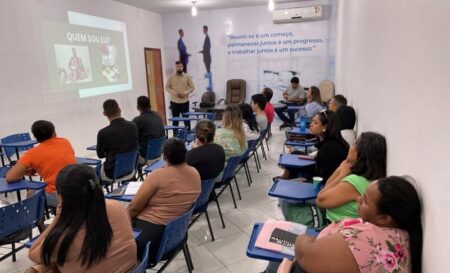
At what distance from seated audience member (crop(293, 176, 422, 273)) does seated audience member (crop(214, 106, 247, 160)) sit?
242 cm


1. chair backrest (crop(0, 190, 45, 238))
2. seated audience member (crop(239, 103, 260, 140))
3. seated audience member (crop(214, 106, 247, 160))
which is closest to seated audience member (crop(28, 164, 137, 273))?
chair backrest (crop(0, 190, 45, 238))

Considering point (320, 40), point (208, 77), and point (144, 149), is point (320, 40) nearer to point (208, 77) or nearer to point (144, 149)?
point (208, 77)

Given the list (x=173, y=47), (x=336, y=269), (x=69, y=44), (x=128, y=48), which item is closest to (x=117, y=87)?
(x=128, y=48)

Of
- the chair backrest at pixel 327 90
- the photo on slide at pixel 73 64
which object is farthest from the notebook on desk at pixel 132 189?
the chair backrest at pixel 327 90

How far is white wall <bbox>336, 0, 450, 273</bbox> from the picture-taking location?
964mm

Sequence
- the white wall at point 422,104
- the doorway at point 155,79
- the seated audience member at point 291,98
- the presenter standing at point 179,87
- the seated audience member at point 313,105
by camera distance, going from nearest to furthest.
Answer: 1. the white wall at point 422,104
2. the seated audience member at point 313,105
3. the presenter standing at point 179,87
4. the seated audience member at point 291,98
5. the doorway at point 155,79

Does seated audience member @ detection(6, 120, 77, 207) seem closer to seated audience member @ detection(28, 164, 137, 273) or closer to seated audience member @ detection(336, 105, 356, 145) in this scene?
seated audience member @ detection(28, 164, 137, 273)

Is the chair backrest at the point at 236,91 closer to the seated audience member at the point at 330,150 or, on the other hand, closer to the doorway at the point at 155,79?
the doorway at the point at 155,79

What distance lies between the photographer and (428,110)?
1.13 m

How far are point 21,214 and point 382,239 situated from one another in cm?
226

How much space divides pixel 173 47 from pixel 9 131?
540cm

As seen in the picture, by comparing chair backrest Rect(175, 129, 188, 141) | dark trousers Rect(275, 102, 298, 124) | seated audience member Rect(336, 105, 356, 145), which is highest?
seated audience member Rect(336, 105, 356, 145)

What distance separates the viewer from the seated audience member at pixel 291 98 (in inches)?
312

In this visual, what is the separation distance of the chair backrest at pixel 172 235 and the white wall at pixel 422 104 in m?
1.22
